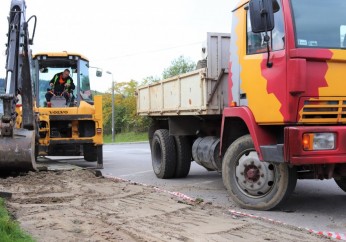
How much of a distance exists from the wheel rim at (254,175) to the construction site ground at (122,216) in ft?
1.39

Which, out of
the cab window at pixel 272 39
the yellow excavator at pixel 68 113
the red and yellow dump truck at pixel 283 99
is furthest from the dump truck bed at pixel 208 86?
the yellow excavator at pixel 68 113

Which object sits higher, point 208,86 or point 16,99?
point 208,86

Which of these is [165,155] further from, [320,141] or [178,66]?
[178,66]

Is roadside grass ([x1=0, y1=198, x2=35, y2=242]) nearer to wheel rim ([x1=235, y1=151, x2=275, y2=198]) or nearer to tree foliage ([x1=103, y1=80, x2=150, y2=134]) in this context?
wheel rim ([x1=235, y1=151, x2=275, y2=198])

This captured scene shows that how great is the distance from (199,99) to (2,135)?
3.22 metres

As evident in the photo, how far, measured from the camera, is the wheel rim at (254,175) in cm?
604

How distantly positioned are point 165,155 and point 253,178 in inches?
146

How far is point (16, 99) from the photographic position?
7.64m

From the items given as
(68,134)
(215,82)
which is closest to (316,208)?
(215,82)

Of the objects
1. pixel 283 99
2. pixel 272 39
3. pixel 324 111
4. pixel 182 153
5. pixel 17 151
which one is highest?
pixel 272 39

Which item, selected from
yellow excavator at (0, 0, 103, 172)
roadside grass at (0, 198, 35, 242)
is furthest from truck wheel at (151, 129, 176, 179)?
roadside grass at (0, 198, 35, 242)

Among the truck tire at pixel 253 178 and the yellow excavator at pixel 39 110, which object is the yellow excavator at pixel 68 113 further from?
the truck tire at pixel 253 178

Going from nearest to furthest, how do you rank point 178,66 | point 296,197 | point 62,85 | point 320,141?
point 320,141 → point 296,197 → point 62,85 → point 178,66

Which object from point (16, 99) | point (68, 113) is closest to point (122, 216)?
point (16, 99)
